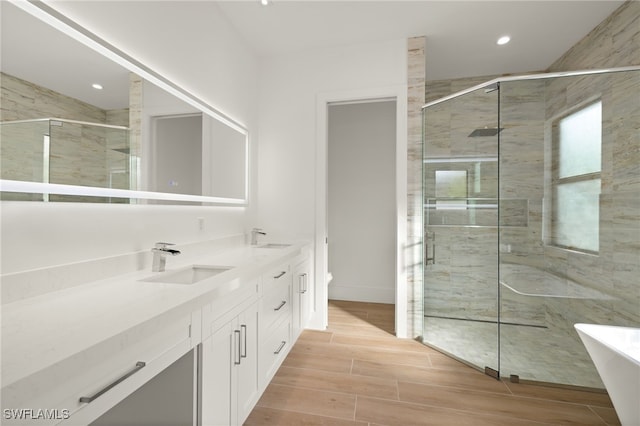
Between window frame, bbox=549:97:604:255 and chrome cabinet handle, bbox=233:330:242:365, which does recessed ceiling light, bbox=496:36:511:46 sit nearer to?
window frame, bbox=549:97:604:255

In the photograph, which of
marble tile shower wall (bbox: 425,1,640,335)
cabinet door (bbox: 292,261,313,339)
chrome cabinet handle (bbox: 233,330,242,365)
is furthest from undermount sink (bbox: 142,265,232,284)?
marble tile shower wall (bbox: 425,1,640,335)

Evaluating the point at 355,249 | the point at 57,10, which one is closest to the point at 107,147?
the point at 57,10

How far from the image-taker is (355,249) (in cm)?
398

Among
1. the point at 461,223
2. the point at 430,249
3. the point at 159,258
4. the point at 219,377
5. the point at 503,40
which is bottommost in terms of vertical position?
the point at 219,377

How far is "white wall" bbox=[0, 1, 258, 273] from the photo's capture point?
1087mm

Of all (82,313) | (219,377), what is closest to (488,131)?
(219,377)

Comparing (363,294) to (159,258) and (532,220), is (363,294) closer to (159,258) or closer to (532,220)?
(532,220)

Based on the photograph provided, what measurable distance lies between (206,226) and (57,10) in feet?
4.58

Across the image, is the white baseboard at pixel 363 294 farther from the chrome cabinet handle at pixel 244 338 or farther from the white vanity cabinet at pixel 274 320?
the chrome cabinet handle at pixel 244 338

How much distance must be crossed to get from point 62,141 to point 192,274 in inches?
35.8

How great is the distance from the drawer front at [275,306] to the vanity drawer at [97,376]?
0.77 m

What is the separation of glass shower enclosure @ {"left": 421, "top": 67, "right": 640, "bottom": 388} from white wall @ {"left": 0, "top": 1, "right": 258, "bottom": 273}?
1890 millimetres

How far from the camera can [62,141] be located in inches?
46.7

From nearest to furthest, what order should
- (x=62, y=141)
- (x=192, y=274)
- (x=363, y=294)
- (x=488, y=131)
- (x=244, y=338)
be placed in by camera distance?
(x=62, y=141) → (x=244, y=338) → (x=192, y=274) → (x=488, y=131) → (x=363, y=294)
